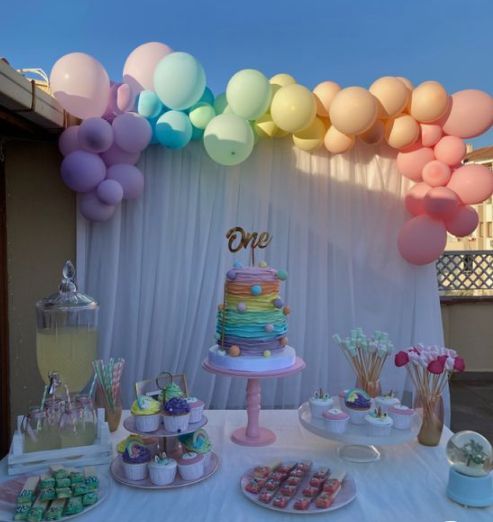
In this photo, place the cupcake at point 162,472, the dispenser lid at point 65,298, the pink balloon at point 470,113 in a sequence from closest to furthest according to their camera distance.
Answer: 1. the cupcake at point 162,472
2. the dispenser lid at point 65,298
3. the pink balloon at point 470,113

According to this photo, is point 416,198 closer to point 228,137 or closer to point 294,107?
point 294,107

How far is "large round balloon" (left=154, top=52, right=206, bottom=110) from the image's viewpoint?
2.70 metres

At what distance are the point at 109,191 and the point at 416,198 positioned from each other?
1854 millimetres

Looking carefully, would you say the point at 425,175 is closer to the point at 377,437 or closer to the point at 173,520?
the point at 377,437

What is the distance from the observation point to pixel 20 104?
236cm

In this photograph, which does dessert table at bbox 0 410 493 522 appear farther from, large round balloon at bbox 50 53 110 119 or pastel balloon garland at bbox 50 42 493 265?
large round balloon at bbox 50 53 110 119

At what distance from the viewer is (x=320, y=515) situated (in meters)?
1.26

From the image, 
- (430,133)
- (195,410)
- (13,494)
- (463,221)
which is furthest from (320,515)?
(430,133)

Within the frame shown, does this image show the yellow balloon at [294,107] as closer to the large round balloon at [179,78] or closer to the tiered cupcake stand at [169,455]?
the large round balloon at [179,78]

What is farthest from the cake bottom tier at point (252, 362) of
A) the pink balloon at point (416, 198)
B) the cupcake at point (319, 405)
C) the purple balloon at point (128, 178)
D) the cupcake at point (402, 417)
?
the pink balloon at point (416, 198)

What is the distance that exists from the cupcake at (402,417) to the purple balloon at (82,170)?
6.64 feet

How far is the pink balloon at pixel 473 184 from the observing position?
9.52ft

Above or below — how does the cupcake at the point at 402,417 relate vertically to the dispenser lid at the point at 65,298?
below

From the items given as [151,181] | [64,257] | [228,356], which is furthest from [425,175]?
[64,257]
